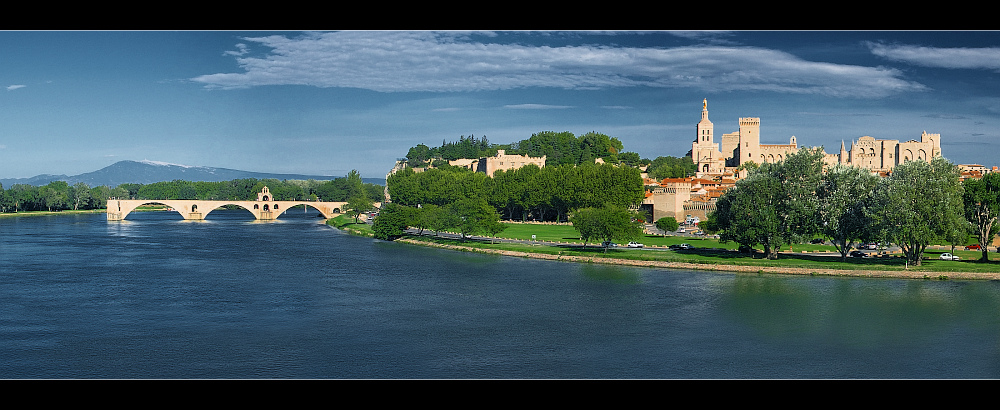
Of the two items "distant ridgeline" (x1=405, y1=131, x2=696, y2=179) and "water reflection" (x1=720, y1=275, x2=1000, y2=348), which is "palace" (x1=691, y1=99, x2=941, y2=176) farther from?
"water reflection" (x1=720, y1=275, x2=1000, y2=348)

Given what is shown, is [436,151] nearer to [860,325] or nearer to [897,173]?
[897,173]

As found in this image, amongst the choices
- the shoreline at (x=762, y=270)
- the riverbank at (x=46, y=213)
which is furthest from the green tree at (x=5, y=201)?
the shoreline at (x=762, y=270)

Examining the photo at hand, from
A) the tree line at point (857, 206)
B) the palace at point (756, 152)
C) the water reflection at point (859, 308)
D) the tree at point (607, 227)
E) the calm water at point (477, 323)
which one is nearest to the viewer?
the calm water at point (477, 323)

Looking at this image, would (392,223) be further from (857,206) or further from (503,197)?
(857,206)

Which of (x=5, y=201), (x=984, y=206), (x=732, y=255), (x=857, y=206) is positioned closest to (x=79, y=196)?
(x=5, y=201)

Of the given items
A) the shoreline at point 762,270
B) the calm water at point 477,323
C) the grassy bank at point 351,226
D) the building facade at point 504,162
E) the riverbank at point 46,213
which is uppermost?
the building facade at point 504,162

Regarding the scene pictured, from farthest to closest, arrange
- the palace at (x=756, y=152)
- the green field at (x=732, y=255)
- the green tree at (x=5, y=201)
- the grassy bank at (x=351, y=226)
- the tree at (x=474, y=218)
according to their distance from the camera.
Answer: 1. the green tree at (x=5, y=201)
2. the palace at (x=756, y=152)
3. the grassy bank at (x=351, y=226)
4. the tree at (x=474, y=218)
5. the green field at (x=732, y=255)

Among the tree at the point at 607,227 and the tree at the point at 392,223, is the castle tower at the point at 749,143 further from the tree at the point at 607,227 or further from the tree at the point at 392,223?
the tree at the point at 607,227
